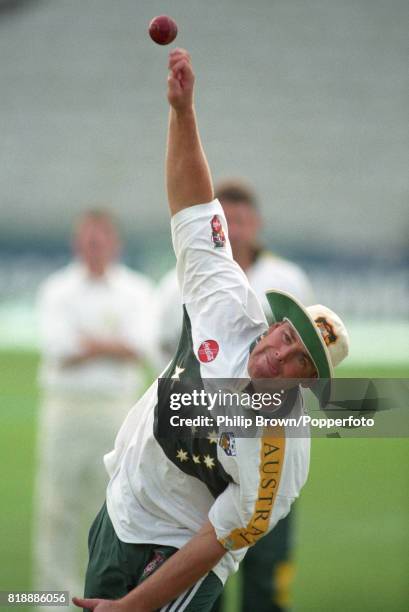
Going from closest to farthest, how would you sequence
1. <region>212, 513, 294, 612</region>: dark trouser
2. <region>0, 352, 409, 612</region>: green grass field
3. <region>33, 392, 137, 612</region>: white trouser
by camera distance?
<region>212, 513, 294, 612</region>: dark trouser → <region>0, 352, 409, 612</region>: green grass field → <region>33, 392, 137, 612</region>: white trouser

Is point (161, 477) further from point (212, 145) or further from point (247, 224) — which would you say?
point (212, 145)

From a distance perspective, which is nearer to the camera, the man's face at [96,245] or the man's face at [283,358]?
the man's face at [283,358]

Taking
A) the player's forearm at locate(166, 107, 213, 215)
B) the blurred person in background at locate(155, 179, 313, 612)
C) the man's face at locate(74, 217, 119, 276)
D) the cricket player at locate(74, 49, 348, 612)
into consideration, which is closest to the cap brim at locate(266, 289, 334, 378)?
the cricket player at locate(74, 49, 348, 612)

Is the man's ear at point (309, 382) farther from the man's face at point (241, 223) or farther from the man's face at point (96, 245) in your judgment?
the man's face at point (96, 245)

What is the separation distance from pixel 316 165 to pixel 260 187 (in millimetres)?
1088

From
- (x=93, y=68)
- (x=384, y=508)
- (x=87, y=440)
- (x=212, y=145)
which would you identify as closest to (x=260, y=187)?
(x=212, y=145)

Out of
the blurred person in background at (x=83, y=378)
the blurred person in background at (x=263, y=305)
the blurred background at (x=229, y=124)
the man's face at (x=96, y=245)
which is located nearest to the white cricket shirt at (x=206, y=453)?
the blurred person in background at (x=263, y=305)

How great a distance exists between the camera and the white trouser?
157 inches

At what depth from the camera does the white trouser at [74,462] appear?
13.1 ft

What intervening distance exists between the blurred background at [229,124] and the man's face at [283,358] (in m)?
10.9

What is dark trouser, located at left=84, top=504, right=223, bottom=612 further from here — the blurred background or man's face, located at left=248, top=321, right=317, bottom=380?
the blurred background

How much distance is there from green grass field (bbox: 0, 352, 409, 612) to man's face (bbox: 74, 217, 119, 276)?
4.67 feet

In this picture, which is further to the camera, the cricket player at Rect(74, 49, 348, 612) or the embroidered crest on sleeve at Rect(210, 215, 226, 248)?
the embroidered crest on sleeve at Rect(210, 215, 226, 248)

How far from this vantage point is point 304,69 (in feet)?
50.1
